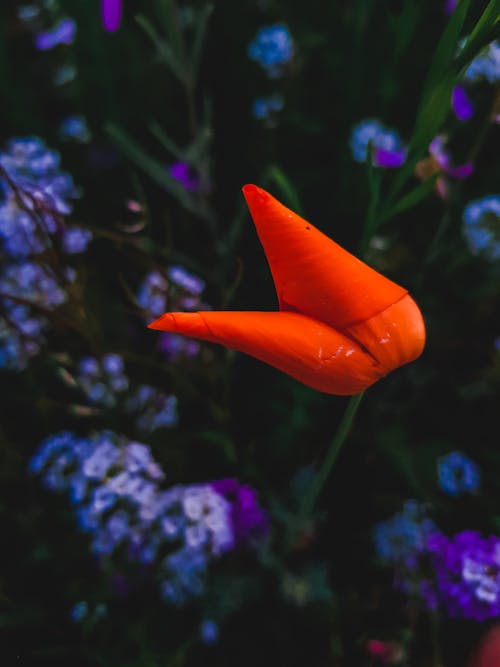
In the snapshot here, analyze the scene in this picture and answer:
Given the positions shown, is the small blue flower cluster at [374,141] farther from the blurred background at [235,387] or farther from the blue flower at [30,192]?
the blue flower at [30,192]

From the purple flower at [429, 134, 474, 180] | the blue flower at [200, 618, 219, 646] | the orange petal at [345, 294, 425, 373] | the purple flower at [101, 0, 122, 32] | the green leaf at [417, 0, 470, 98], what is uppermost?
the green leaf at [417, 0, 470, 98]

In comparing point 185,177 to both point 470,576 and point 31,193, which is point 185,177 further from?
point 470,576

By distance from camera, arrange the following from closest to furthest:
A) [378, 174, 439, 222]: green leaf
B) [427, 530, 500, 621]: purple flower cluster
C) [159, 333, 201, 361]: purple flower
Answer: [378, 174, 439, 222]: green leaf < [427, 530, 500, 621]: purple flower cluster < [159, 333, 201, 361]: purple flower

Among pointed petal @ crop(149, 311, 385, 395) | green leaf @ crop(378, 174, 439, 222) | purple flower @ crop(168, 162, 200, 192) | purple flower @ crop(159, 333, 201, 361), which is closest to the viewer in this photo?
pointed petal @ crop(149, 311, 385, 395)

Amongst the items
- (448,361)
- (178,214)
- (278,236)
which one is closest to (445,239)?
(448,361)

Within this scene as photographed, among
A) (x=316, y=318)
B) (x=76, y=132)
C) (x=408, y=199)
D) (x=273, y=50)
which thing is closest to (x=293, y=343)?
(x=316, y=318)

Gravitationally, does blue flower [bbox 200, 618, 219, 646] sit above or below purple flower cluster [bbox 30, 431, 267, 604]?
below

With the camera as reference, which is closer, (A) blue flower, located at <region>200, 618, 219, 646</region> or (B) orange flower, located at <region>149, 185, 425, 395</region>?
(B) orange flower, located at <region>149, 185, 425, 395</region>

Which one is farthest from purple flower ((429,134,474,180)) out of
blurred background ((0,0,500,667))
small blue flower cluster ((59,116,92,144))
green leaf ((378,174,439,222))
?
small blue flower cluster ((59,116,92,144))

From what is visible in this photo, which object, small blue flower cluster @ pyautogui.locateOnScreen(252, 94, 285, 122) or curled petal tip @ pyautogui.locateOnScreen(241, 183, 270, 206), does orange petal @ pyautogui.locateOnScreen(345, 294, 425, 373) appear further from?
small blue flower cluster @ pyautogui.locateOnScreen(252, 94, 285, 122)
